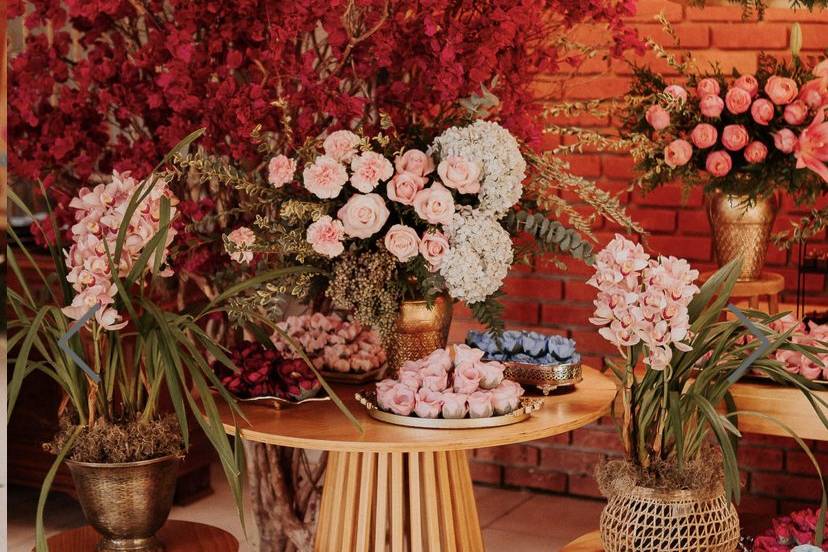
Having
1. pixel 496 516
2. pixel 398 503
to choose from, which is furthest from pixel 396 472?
pixel 496 516

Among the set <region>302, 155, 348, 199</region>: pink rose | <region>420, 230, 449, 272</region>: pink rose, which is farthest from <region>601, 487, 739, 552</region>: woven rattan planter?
<region>302, 155, 348, 199</region>: pink rose

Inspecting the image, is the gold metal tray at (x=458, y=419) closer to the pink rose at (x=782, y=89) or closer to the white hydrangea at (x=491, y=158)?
the white hydrangea at (x=491, y=158)

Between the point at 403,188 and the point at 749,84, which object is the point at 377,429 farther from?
the point at 749,84

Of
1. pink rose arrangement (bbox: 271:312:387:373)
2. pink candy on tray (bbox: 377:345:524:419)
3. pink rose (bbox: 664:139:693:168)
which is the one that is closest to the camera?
pink candy on tray (bbox: 377:345:524:419)

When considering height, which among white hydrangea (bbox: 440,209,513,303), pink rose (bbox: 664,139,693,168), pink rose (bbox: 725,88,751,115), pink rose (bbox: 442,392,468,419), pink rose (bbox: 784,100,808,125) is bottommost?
pink rose (bbox: 442,392,468,419)

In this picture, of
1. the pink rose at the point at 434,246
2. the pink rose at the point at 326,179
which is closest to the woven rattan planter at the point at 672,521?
the pink rose at the point at 434,246

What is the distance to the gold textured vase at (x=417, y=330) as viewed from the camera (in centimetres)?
224

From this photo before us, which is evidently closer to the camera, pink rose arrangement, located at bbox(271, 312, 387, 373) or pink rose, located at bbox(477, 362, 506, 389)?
pink rose, located at bbox(477, 362, 506, 389)

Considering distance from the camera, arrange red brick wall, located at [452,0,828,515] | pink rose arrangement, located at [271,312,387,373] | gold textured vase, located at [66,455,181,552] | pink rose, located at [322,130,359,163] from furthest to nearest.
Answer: red brick wall, located at [452,0,828,515], pink rose arrangement, located at [271,312,387,373], pink rose, located at [322,130,359,163], gold textured vase, located at [66,455,181,552]

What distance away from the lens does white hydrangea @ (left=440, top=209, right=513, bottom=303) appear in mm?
2104

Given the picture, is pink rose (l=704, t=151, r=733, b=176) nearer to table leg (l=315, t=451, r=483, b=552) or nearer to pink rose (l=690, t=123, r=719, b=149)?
pink rose (l=690, t=123, r=719, b=149)

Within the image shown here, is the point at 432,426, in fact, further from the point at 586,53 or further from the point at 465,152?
the point at 586,53

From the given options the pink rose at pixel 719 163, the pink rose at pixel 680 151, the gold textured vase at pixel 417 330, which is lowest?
the gold textured vase at pixel 417 330

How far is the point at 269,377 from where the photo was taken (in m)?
2.23
